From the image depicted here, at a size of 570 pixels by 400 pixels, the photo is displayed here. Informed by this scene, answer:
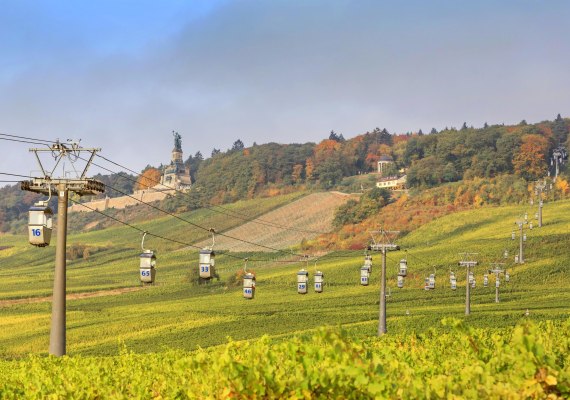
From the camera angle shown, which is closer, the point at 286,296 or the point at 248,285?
the point at 248,285

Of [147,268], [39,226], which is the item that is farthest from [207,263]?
[39,226]

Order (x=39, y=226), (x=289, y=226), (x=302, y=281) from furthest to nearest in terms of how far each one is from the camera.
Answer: (x=289, y=226) < (x=302, y=281) < (x=39, y=226)

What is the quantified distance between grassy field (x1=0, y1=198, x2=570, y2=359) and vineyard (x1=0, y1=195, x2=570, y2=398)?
273 millimetres

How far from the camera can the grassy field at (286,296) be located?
72.6m

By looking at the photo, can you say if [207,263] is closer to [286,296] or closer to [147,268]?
[147,268]

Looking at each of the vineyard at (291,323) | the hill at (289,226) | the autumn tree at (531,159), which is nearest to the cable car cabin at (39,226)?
the vineyard at (291,323)

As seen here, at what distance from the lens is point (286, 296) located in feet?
330

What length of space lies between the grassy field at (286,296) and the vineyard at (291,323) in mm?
273

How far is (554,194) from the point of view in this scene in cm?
16100

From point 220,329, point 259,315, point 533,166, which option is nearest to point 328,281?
point 259,315

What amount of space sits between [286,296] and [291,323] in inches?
960

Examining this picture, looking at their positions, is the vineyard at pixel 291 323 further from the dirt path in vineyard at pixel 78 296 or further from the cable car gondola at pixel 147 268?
the cable car gondola at pixel 147 268

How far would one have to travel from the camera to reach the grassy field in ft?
238

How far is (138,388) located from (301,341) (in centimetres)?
210
